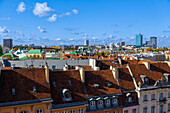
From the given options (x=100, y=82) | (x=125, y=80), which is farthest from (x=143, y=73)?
(x=100, y=82)

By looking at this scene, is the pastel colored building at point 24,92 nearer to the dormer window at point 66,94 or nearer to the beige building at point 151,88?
the dormer window at point 66,94

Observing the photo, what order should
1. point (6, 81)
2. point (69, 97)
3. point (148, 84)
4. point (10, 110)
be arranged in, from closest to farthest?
point (10, 110) < point (6, 81) < point (69, 97) < point (148, 84)

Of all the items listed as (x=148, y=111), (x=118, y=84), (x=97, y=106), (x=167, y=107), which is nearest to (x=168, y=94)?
(x=167, y=107)

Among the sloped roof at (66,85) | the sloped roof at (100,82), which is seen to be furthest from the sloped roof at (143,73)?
the sloped roof at (66,85)

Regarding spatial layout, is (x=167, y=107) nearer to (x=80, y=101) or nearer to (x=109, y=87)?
(x=109, y=87)

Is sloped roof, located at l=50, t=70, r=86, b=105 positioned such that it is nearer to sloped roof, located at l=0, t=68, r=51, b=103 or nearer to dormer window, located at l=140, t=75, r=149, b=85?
sloped roof, located at l=0, t=68, r=51, b=103

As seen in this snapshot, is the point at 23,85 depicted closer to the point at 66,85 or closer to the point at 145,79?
the point at 66,85
